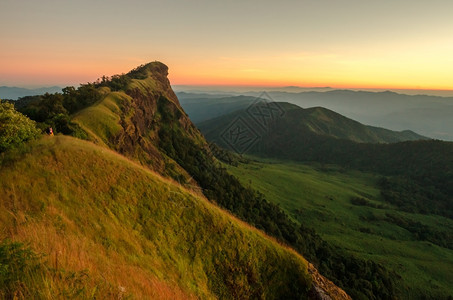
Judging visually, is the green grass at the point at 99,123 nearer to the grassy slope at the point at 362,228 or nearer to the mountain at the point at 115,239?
the mountain at the point at 115,239

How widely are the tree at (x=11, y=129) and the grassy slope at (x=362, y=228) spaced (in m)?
80.8

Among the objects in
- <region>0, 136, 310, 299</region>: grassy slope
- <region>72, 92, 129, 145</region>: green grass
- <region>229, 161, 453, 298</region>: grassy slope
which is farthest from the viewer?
<region>229, 161, 453, 298</region>: grassy slope

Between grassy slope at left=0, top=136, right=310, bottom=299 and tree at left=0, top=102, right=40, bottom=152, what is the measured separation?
1.05 m

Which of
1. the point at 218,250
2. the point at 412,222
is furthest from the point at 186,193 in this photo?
the point at 412,222

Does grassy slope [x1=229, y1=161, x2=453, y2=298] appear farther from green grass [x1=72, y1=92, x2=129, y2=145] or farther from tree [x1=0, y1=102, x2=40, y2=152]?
tree [x1=0, y1=102, x2=40, y2=152]

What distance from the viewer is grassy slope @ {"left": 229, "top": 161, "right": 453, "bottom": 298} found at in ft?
217

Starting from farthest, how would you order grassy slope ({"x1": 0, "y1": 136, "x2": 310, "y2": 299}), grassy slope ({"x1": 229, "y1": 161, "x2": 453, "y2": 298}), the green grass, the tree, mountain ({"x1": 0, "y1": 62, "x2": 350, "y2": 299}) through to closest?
1. grassy slope ({"x1": 229, "y1": 161, "x2": 453, "y2": 298})
2. the green grass
3. the tree
4. grassy slope ({"x1": 0, "y1": 136, "x2": 310, "y2": 299})
5. mountain ({"x1": 0, "y1": 62, "x2": 350, "y2": 299})

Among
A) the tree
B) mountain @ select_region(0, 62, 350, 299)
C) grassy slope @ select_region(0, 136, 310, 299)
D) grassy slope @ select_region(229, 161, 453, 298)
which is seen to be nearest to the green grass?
mountain @ select_region(0, 62, 350, 299)

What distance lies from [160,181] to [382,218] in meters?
113

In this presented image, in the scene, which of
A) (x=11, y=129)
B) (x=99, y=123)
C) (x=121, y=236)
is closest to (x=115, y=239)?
(x=121, y=236)

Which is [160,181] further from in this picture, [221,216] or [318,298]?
[318,298]

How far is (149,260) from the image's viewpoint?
12.2 meters

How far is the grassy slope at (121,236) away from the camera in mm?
7227

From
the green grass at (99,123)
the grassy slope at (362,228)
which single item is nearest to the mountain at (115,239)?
the green grass at (99,123)
